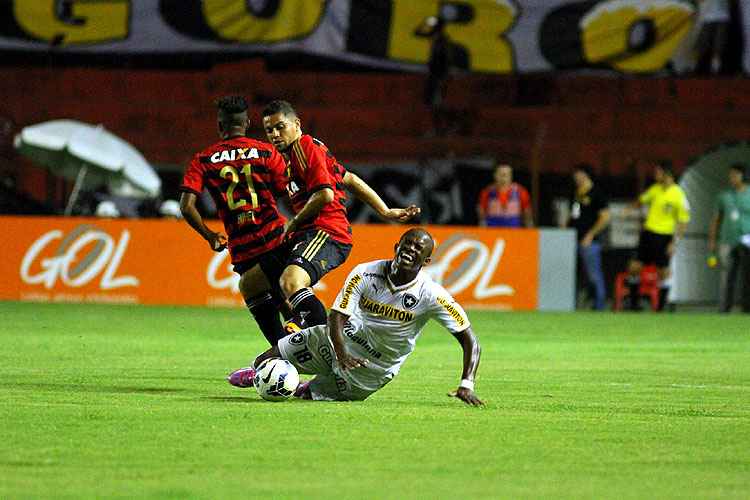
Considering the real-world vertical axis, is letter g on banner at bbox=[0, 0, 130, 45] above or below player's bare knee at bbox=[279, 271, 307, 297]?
above

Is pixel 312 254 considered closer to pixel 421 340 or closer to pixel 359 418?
pixel 359 418

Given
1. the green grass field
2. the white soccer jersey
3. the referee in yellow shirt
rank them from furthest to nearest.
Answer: the referee in yellow shirt → the white soccer jersey → the green grass field

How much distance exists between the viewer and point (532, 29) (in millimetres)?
22812

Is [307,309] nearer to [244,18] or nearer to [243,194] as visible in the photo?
[243,194]

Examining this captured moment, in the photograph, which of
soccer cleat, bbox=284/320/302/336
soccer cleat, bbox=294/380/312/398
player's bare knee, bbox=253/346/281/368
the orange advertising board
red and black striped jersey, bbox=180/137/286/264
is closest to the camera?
soccer cleat, bbox=294/380/312/398

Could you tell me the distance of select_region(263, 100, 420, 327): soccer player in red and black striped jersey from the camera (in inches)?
384

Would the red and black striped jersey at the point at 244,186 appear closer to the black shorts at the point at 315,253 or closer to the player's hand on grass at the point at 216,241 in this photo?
the player's hand on grass at the point at 216,241

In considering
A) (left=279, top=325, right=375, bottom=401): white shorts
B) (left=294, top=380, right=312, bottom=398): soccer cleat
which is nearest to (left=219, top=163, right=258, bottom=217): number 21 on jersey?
(left=279, top=325, right=375, bottom=401): white shorts

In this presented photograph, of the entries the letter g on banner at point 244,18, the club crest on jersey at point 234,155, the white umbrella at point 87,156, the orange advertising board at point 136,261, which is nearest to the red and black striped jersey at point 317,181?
the club crest on jersey at point 234,155

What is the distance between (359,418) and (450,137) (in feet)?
52.8

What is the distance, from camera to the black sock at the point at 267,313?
34.8 ft

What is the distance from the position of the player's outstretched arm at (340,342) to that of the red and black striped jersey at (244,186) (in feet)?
6.43

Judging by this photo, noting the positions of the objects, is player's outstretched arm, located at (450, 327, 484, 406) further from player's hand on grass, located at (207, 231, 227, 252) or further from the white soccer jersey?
player's hand on grass, located at (207, 231, 227, 252)

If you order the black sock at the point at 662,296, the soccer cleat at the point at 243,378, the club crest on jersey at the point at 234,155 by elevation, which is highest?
the club crest on jersey at the point at 234,155
